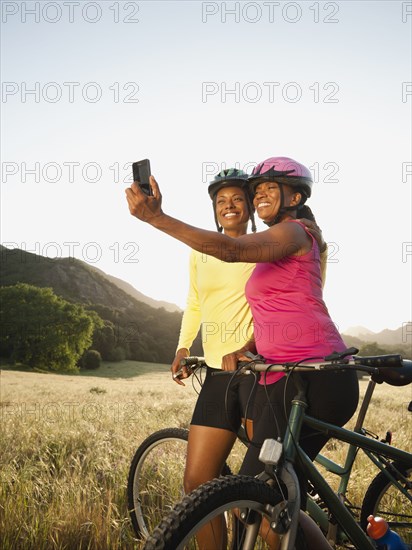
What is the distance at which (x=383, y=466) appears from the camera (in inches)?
142

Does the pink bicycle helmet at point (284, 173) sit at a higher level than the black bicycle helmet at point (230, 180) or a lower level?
lower

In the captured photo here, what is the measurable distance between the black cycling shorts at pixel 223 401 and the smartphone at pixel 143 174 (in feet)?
4.24

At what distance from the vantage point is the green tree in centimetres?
6644

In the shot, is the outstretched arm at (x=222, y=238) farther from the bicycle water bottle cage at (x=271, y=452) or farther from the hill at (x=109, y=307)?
the hill at (x=109, y=307)

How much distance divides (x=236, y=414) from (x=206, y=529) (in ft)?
2.44

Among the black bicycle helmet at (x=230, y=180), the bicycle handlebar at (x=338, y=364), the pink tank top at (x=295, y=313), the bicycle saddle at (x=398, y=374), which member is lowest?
the bicycle saddle at (x=398, y=374)

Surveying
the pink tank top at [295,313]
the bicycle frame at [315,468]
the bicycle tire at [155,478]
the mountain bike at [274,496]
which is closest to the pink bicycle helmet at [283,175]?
the pink tank top at [295,313]

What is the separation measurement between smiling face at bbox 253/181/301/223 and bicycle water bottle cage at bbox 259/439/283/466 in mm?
1269

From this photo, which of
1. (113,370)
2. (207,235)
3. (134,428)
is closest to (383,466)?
(207,235)

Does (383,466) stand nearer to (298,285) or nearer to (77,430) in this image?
(298,285)

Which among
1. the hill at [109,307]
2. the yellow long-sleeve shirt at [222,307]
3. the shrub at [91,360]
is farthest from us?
the hill at [109,307]

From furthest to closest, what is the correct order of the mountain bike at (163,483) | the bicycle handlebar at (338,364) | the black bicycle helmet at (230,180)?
the mountain bike at (163,483)
the black bicycle helmet at (230,180)
the bicycle handlebar at (338,364)

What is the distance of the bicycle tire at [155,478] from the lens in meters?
4.30

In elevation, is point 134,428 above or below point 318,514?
below
